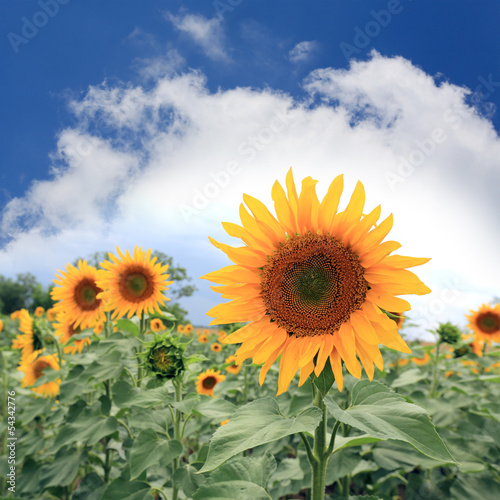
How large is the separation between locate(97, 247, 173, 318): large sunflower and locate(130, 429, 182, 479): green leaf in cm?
151

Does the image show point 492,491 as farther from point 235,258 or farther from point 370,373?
point 235,258

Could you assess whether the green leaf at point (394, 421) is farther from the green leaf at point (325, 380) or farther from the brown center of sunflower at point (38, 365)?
the brown center of sunflower at point (38, 365)

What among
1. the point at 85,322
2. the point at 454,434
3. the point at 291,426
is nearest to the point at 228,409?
the point at 291,426

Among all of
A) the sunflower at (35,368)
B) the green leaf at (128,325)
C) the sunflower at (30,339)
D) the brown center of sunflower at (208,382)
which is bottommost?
the brown center of sunflower at (208,382)

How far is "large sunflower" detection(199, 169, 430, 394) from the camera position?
5.31ft

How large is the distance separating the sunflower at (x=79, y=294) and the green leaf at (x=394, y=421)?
11.6 feet

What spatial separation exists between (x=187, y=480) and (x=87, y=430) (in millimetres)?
1040

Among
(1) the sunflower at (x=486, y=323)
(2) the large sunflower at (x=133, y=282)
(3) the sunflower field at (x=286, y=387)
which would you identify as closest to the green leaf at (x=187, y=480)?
(3) the sunflower field at (x=286, y=387)

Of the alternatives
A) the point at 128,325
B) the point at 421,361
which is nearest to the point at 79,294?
the point at 128,325

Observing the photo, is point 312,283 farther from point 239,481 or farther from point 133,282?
point 133,282

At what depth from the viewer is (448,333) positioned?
444 cm

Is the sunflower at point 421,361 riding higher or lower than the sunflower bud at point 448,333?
Answer: higher

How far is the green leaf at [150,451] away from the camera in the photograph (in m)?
2.35

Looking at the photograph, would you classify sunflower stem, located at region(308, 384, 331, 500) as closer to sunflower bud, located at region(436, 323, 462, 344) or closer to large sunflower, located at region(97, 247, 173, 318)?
large sunflower, located at region(97, 247, 173, 318)
